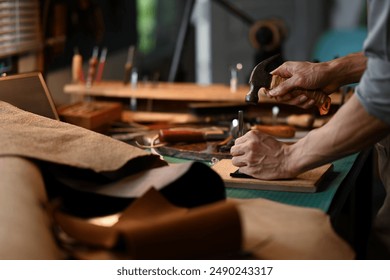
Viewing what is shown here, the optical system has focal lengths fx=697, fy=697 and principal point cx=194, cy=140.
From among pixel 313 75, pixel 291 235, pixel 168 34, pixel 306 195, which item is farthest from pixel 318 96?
pixel 168 34

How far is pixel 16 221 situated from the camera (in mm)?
1143

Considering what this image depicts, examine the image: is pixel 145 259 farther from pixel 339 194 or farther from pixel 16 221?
pixel 339 194

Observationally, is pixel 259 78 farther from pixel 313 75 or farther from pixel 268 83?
pixel 313 75

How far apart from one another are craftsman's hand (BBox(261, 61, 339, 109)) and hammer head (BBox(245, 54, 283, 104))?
2 centimetres

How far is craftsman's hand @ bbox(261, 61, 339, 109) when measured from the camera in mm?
1952

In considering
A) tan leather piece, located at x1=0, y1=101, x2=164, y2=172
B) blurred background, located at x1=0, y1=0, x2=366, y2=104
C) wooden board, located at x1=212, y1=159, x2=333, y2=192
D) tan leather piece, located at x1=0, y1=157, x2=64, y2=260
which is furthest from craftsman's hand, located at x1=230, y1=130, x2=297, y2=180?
blurred background, located at x1=0, y1=0, x2=366, y2=104

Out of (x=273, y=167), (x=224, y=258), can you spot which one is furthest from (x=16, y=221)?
(x=273, y=167)

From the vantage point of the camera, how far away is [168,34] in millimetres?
6031

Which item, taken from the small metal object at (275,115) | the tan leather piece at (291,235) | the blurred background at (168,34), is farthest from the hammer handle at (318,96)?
the blurred background at (168,34)

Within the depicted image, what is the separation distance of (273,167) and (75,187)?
476mm

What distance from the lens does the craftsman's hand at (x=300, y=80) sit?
6.40ft

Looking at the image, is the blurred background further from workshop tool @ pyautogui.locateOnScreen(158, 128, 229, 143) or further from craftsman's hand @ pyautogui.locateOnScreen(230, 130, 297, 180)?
craftsman's hand @ pyautogui.locateOnScreen(230, 130, 297, 180)

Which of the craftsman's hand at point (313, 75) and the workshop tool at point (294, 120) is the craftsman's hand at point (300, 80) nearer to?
the craftsman's hand at point (313, 75)
